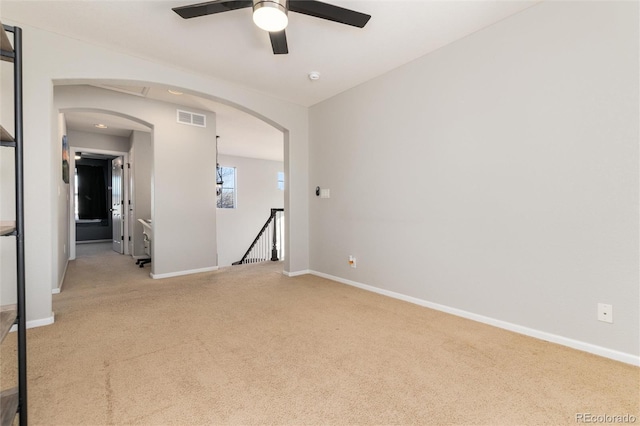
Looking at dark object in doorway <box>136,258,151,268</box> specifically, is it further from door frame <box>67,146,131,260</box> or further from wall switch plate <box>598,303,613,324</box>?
wall switch plate <box>598,303,613,324</box>

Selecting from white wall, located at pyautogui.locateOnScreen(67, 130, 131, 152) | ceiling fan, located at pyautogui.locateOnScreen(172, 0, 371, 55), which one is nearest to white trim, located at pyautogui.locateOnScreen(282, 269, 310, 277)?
ceiling fan, located at pyautogui.locateOnScreen(172, 0, 371, 55)

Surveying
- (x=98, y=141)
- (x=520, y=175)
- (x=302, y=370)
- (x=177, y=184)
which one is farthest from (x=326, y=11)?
(x=98, y=141)

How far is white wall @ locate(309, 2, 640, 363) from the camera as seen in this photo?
194 centimetres

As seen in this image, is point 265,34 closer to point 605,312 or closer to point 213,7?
point 213,7

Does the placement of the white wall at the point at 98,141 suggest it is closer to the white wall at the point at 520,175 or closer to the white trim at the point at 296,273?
the white trim at the point at 296,273

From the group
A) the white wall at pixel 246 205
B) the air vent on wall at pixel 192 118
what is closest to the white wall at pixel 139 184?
the air vent on wall at pixel 192 118

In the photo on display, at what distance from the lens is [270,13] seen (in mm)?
1937

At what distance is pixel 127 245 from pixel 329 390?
6.29 meters

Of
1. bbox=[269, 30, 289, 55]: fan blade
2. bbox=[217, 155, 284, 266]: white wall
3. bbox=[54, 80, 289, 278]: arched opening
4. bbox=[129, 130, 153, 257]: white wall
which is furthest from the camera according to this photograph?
bbox=[217, 155, 284, 266]: white wall

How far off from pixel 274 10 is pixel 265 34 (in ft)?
2.61

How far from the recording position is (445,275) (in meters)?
2.86

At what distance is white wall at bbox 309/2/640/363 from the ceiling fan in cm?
122

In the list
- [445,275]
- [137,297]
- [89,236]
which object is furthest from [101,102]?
[89,236]

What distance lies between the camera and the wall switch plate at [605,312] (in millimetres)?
1967
